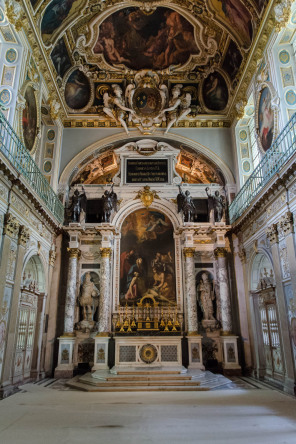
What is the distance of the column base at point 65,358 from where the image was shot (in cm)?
1267

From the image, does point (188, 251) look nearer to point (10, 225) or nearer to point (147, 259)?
point (147, 259)

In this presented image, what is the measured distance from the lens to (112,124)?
1628 centimetres

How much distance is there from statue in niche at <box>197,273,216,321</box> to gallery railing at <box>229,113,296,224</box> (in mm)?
2897

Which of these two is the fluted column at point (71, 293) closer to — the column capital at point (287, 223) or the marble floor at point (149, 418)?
the marble floor at point (149, 418)

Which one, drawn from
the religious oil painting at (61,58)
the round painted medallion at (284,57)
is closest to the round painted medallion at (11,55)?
the religious oil painting at (61,58)

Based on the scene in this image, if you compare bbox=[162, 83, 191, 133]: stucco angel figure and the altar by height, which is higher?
→ bbox=[162, 83, 191, 133]: stucco angel figure

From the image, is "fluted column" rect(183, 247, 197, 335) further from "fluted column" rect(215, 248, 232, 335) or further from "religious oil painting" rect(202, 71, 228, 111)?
"religious oil painting" rect(202, 71, 228, 111)

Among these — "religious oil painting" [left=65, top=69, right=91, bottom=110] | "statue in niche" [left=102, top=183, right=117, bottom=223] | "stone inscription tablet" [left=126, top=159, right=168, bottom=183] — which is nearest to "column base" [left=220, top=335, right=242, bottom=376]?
"statue in niche" [left=102, top=183, right=117, bottom=223]

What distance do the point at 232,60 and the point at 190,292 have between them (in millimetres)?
9720

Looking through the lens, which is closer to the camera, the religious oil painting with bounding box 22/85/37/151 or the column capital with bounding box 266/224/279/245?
the column capital with bounding box 266/224/279/245

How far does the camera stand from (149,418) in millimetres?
6145

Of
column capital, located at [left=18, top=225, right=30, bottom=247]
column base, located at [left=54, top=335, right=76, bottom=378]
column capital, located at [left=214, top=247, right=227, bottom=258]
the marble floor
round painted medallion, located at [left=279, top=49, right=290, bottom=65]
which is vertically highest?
round painted medallion, located at [left=279, top=49, right=290, bottom=65]

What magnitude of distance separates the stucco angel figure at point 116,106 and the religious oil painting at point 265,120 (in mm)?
6051

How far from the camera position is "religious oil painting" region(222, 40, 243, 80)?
44.6 feet
